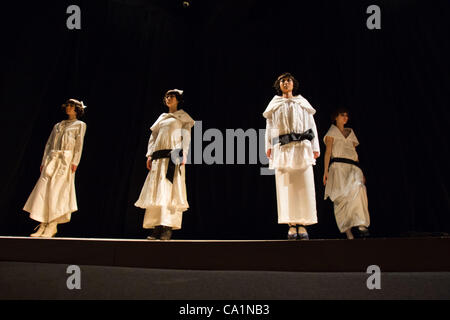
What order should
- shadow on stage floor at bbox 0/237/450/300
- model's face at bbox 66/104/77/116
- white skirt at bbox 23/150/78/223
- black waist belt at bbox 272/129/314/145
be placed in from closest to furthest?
shadow on stage floor at bbox 0/237/450/300 < black waist belt at bbox 272/129/314/145 < white skirt at bbox 23/150/78/223 < model's face at bbox 66/104/77/116

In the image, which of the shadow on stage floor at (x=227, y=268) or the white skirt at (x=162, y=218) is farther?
the white skirt at (x=162, y=218)

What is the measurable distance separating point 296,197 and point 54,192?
2615 mm

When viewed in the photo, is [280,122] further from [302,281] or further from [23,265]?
[23,265]

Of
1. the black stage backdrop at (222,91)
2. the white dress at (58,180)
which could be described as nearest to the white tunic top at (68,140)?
the white dress at (58,180)

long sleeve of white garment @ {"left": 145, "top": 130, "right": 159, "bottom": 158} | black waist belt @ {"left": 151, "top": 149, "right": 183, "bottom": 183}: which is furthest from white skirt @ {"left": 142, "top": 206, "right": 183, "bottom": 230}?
long sleeve of white garment @ {"left": 145, "top": 130, "right": 159, "bottom": 158}

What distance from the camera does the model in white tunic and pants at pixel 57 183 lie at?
361 centimetres

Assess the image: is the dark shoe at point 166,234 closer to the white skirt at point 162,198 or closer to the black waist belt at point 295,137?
the white skirt at point 162,198

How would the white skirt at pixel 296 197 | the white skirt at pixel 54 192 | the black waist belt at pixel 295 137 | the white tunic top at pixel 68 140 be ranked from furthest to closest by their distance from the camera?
the white tunic top at pixel 68 140 → the white skirt at pixel 54 192 → the black waist belt at pixel 295 137 → the white skirt at pixel 296 197

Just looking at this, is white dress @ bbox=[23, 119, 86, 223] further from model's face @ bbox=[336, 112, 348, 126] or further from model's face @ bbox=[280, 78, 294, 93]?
model's face @ bbox=[336, 112, 348, 126]

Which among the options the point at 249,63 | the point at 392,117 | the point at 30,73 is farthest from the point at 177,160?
the point at 30,73

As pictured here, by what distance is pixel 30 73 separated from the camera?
4.75 meters

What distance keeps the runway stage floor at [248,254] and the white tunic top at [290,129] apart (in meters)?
0.79

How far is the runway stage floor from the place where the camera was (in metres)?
2.31

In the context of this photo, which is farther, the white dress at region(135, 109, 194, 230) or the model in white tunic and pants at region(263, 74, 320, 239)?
the white dress at region(135, 109, 194, 230)
